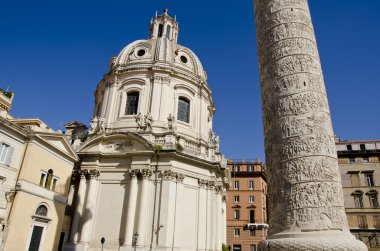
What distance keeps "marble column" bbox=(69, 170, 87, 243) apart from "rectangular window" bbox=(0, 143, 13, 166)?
722 centimetres

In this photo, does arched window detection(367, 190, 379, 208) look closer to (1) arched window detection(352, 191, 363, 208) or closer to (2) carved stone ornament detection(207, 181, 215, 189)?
(1) arched window detection(352, 191, 363, 208)

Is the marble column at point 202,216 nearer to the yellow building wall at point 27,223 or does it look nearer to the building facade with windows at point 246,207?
the yellow building wall at point 27,223

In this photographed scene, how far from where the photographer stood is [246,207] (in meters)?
48.1

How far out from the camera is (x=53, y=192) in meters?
20.3

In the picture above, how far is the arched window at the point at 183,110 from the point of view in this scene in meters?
29.0

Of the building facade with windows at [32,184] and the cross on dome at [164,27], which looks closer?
the building facade with windows at [32,184]

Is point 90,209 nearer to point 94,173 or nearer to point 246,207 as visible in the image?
point 94,173

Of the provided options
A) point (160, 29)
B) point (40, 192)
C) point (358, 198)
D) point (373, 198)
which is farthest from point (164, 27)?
point (373, 198)

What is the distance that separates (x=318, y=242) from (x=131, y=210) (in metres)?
17.0

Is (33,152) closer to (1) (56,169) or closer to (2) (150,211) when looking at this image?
(1) (56,169)

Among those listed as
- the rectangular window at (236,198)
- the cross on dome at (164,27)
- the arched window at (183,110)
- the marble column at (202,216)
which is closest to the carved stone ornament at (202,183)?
the marble column at (202,216)

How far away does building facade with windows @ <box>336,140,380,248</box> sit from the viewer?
3609 cm

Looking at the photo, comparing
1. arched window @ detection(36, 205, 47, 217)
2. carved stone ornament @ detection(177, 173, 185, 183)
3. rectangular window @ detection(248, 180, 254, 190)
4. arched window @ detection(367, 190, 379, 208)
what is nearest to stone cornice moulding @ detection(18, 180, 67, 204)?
arched window @ detection(36, 205, 47, 217)

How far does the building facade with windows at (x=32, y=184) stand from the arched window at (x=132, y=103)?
25.0 ft
